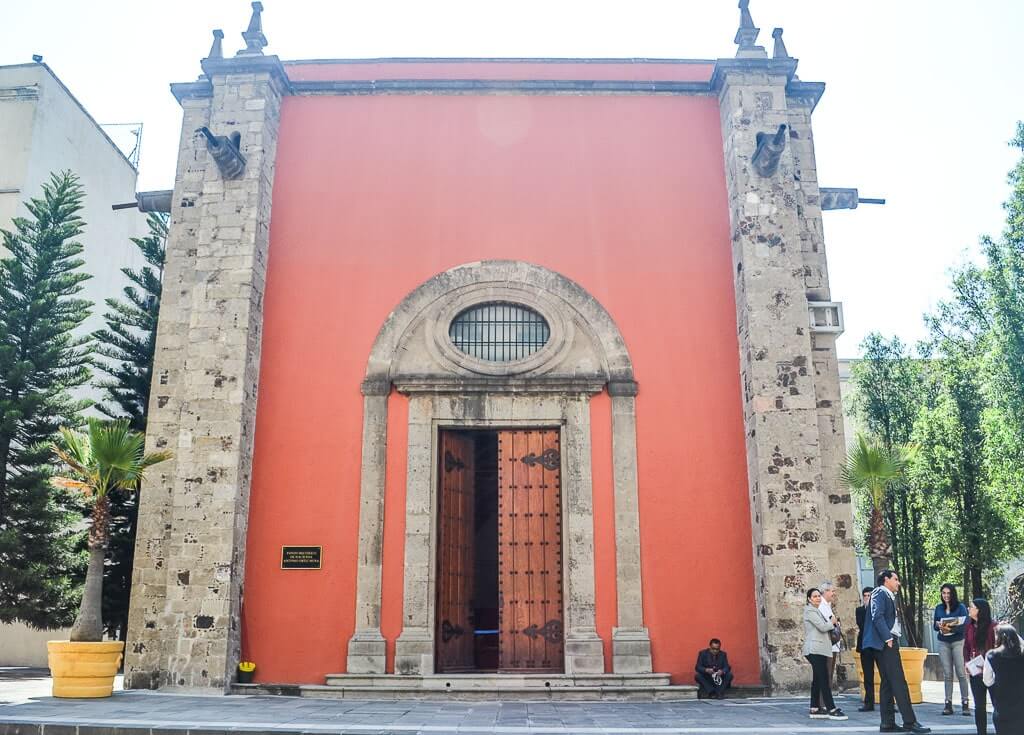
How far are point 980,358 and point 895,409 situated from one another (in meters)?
2.83

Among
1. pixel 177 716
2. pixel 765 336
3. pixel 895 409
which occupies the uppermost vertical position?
pixel 895 409

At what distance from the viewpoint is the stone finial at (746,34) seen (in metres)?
11.5

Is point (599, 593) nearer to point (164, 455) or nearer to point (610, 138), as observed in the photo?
point (164, 455)

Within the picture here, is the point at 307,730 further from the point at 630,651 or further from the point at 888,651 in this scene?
the point at 888,651

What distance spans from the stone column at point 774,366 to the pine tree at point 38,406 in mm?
10870

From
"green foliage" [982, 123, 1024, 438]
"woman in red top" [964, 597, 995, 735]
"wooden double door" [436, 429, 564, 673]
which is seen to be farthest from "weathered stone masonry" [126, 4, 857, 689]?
"green foliage" [982, 123, 1024, 438]

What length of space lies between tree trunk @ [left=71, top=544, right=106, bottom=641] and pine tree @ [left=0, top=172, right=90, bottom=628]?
18.6ft

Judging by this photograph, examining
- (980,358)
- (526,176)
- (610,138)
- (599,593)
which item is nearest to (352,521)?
(599,593)

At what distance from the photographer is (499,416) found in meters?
10.4

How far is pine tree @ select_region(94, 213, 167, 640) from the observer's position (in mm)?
13711

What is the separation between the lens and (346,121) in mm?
11578

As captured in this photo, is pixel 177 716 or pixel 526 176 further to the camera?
pixel 526 176

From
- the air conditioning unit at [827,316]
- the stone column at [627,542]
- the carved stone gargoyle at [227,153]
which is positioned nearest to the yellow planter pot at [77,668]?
the stone column at [627,542]

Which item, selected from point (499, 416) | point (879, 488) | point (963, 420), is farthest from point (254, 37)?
point (963, 420)
